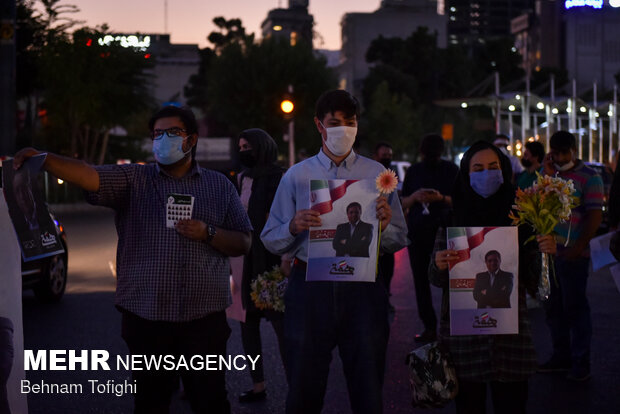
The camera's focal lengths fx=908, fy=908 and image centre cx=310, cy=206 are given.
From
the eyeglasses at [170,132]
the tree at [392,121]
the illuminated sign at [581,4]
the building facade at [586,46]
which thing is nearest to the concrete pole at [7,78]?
the eyeglasses at [170,132]

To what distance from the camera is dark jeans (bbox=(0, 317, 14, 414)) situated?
4.02 m

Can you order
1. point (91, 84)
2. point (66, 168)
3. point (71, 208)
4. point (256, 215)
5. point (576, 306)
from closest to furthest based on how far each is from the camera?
1. point (66, 168)
2. point (256, 215)
3. point (576, 306)
4. point (71, 208)
5. point (91, 84)

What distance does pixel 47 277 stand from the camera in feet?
37.4

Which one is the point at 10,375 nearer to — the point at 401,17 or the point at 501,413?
the point at 501,413

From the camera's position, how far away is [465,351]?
468cm

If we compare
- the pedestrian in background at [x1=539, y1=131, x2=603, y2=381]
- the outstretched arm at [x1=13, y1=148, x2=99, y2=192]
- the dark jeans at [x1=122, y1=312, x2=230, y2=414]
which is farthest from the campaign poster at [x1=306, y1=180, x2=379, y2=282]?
the pedestrian in background at [x1=539, y1=131, x2=603, y2=381]

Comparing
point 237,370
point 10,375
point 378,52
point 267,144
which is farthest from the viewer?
point 378,52

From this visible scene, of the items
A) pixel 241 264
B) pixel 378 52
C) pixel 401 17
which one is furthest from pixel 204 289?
pixel 401 17

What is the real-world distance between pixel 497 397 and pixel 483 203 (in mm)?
1015

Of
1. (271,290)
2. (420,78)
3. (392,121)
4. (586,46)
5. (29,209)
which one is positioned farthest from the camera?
(586,46)

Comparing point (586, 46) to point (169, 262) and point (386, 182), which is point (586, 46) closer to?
point (386, 182)

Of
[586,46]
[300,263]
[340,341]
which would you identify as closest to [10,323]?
[300,263]

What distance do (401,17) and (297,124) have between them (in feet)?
212

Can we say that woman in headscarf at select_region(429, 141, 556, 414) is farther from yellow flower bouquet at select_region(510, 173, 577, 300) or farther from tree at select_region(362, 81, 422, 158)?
tree at select_region(362, 81, 422, 158)
